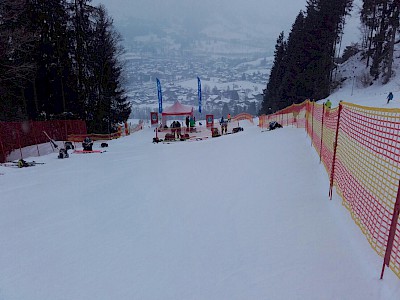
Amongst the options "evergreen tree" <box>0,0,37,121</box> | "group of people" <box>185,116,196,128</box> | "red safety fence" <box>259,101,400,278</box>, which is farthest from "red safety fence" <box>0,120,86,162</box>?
"red safety fence" <box>259,101,400,278</box>

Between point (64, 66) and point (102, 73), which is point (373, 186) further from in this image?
point (102, 73)

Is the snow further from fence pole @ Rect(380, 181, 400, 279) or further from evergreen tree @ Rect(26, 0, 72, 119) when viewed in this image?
evergreen tree @ Rect(26, 0, 72, 119)

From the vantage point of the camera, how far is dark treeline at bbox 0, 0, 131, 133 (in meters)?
20.9

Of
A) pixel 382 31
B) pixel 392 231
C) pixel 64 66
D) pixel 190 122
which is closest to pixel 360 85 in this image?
pixel 382 31

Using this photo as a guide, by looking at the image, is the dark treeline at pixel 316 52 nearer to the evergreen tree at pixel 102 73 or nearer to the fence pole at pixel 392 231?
the evergreen tree at pixel 102 73

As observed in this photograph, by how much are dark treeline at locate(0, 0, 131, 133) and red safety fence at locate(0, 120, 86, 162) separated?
208cm

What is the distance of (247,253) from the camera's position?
12.7ft

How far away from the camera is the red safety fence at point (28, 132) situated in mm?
13173

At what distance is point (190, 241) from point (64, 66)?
23159mm

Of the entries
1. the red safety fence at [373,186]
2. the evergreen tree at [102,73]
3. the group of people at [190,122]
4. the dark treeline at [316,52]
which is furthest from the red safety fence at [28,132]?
the dark treeline at [316,52]

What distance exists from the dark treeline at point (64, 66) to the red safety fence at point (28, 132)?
208cm

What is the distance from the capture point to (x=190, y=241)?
4.32m

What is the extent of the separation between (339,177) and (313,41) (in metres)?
38.1

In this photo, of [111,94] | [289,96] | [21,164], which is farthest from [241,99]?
[21,164]
